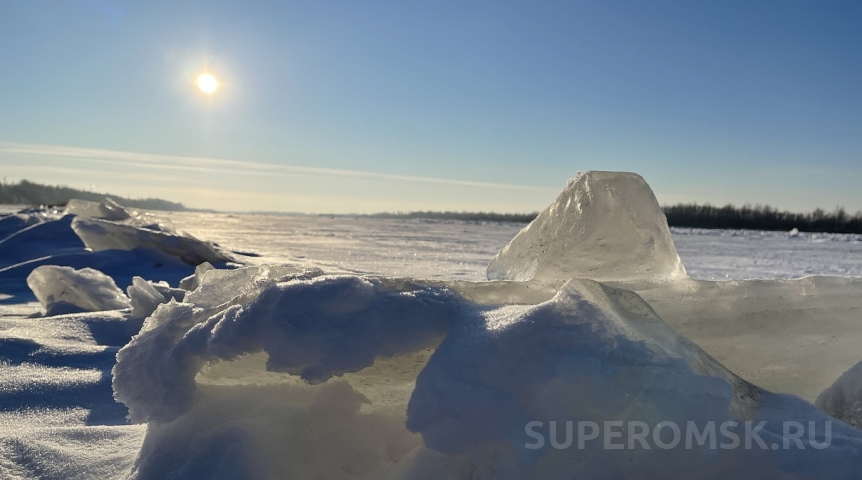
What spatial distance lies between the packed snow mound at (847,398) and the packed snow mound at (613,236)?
1.99 ft

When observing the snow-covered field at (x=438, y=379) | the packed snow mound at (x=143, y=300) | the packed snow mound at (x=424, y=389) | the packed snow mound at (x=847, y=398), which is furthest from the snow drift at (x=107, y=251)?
the packed snow mound at (x=847, y=398)

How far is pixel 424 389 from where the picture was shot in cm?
101

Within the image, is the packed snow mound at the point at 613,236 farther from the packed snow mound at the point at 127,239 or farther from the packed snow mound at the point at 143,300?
the packed snow mound at the point at 127,239

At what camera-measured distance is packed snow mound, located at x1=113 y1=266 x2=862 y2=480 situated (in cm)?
100

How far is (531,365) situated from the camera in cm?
104

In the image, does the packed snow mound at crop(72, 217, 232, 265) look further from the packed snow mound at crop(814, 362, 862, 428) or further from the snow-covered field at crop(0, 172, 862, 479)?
the packed snow mound at crop(814, 362, 862, 428)

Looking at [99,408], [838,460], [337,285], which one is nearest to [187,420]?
[337,285]

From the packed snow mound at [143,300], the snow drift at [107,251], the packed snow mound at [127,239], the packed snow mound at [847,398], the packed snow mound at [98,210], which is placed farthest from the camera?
the packed snow mound at [98,210]

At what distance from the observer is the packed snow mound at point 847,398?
4.60ft

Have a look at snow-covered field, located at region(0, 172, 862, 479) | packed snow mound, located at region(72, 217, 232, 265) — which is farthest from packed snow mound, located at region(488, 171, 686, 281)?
packed snow mound, located at region(72, 217, 232, 265)

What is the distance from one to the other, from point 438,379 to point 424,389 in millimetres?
32

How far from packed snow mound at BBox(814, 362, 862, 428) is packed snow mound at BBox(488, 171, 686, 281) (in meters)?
0.61

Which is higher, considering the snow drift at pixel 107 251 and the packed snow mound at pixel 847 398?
the packed snow mound at pixel 847 398

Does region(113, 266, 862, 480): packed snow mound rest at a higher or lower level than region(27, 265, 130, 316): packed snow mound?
higher
